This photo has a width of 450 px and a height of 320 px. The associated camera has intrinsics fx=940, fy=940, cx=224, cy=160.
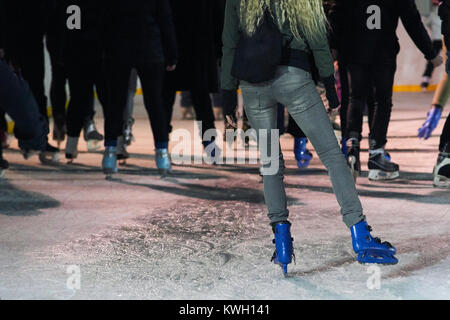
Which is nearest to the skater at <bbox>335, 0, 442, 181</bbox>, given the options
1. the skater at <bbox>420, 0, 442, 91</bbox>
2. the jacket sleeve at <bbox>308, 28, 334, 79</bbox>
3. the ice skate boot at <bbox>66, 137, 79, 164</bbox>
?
the ice skate boot at <bbox>66, 137, 79, 164</bbox>

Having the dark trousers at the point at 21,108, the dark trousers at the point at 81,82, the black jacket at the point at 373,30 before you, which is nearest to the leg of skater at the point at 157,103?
the dark trousers at the point at 81,82

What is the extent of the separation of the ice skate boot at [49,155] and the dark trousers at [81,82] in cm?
35

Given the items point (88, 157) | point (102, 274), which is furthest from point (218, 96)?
point (102, 274)

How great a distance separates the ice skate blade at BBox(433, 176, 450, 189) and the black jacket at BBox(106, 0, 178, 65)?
7.31 ft

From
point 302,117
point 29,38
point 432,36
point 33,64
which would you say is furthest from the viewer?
point 432,36

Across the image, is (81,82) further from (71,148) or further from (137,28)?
Answer: (137,28)

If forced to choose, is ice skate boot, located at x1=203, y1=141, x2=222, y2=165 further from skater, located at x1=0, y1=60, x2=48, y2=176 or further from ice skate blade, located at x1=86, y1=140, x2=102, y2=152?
skater, located at x1=0, y1=60, x2=48, y2=176

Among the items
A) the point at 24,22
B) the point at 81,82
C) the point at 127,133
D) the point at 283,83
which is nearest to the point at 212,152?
the point at 127,133

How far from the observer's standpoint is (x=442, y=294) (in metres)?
4.08

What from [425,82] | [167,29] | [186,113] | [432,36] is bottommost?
[425,82]

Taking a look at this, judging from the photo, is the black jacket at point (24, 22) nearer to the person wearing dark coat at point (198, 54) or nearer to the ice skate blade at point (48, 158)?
the ice skate blade at point (48, 158)

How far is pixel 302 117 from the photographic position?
432cm

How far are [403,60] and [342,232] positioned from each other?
12.4m

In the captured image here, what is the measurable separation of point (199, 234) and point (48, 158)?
11.1 feet
